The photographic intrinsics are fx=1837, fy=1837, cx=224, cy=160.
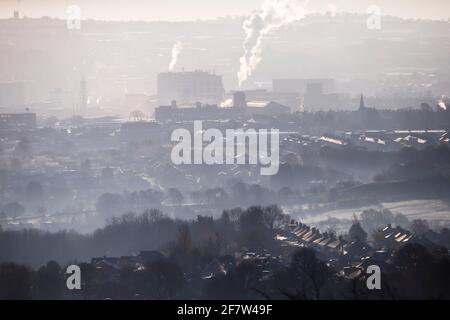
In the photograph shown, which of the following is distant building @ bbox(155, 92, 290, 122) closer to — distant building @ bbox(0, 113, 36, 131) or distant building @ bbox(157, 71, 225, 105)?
distant building @ bbox(0, 113, 36, 131)

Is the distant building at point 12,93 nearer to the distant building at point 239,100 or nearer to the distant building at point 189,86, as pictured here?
the distant building at point 189,86

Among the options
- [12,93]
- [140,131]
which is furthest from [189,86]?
[140,131]

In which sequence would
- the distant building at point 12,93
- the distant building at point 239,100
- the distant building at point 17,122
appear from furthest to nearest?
the distant building at point 12,93, the distant building at point 239,100, the distant building at point 17,122

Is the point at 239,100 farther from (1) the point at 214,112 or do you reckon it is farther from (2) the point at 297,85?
(2) the point at 297,85

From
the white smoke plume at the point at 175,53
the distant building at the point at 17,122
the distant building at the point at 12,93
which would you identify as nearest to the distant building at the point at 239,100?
the distant building at the point at 17,122

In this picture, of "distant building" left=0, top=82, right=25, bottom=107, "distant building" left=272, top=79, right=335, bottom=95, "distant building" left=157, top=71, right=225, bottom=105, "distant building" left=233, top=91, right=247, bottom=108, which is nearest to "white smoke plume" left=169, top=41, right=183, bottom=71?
"distant building" left=272, top=79, right=335, bottom=95

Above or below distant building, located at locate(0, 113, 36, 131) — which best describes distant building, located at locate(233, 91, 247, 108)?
above
